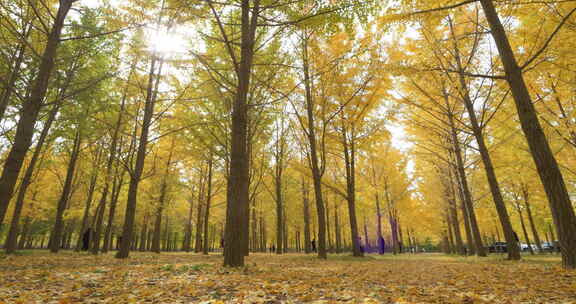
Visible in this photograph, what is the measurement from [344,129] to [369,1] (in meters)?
6.31

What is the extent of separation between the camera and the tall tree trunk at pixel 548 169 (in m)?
4.38

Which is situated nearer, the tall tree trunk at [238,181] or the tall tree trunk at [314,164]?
the tall tree trunk at [238,181]

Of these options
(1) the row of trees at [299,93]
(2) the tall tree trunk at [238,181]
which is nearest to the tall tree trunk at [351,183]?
(1) the row of trees at [299,93]

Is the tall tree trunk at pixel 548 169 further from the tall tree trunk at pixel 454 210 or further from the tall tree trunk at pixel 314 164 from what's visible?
the tall tree trunk at pixel 454 210

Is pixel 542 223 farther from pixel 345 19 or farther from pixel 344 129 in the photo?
pixel 345 19

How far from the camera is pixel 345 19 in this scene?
5891mm

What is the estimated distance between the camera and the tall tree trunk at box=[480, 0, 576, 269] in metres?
4.38

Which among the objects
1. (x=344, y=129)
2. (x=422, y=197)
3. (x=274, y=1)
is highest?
(x=274, y=1)

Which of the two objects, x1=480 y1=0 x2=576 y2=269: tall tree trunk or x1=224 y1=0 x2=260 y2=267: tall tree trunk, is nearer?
x1=480 y1=0 x2=576 y2=269: tall tree trunk

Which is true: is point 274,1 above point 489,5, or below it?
above

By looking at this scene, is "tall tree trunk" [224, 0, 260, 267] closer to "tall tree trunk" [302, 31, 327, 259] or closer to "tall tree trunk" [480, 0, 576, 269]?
"tall tree trunk" [302, 31, 327, 259]

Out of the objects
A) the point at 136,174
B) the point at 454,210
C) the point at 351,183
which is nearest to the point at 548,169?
the point at 351,183

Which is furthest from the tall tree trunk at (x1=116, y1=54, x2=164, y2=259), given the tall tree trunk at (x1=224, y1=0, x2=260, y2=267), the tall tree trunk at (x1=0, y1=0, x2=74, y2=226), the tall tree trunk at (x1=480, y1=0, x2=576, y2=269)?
the tall tree trunk at (x1=480, y1=0, x2=576, y2=269)

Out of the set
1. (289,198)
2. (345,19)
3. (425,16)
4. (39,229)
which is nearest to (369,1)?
(345,19)
